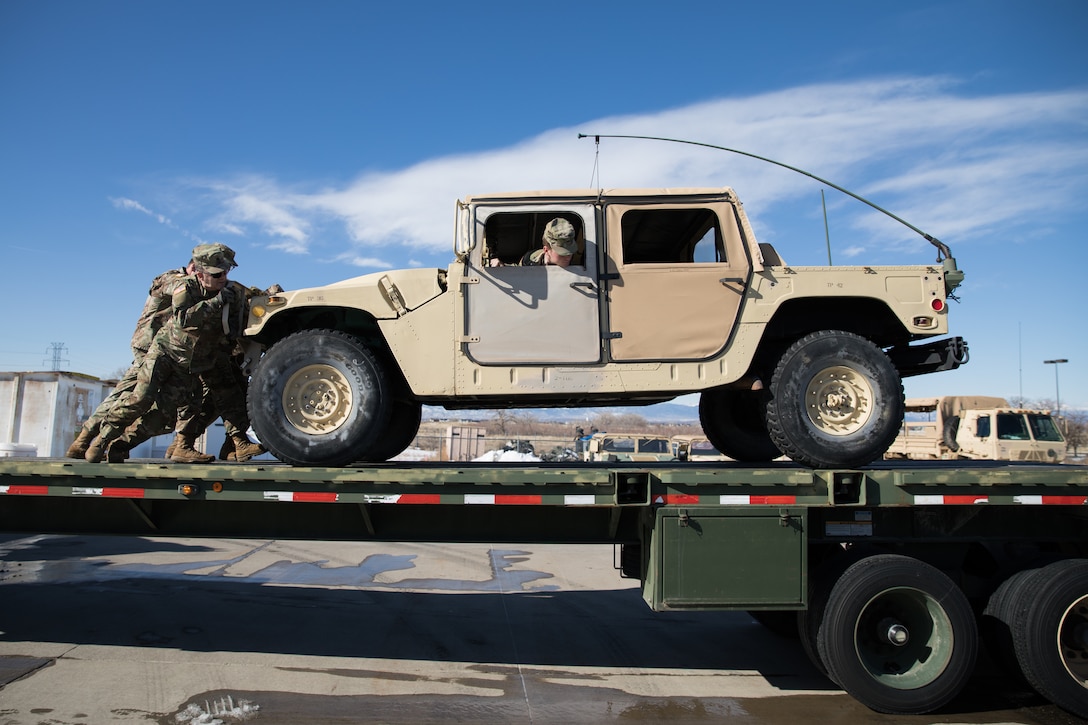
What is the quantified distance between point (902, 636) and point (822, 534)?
72 centimetres

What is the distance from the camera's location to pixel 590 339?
4922 millimetres

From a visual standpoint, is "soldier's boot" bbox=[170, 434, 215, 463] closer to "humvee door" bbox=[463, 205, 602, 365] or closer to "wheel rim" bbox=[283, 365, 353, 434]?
"wheel rim" bbox=[283, 365, 353, 434]

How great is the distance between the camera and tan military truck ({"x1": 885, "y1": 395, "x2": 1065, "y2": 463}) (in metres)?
15.3

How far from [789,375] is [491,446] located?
4215cm

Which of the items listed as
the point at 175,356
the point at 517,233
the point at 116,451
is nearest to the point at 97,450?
the point at 116,451

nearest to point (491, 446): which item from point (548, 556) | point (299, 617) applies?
point (548, 556)

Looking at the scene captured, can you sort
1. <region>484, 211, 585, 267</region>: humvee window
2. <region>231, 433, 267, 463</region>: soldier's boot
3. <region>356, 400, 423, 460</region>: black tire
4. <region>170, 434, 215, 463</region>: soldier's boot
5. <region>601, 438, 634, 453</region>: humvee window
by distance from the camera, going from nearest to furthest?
<region>484, 211, 585, 267</region>: humvee window < <region>170, 434, 215, 463</region>: soldier's boot < <region>231, 433, 267, 463</region>: soldier's boot < <region>356, 400, 423, 460</region>: black tire < <region>601, 438, 634, 453</region>: humvee window

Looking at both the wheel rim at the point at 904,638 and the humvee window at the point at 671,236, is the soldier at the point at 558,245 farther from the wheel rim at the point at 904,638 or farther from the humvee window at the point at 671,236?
the wheel rim at the point at 904,638

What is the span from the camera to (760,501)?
14.9 ft

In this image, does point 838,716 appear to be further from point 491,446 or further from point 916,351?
point 491,446

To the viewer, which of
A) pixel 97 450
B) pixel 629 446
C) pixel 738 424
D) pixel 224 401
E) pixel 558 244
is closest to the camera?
pixel 558 244

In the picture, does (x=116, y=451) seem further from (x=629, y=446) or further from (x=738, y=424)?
(x=629, y=446)

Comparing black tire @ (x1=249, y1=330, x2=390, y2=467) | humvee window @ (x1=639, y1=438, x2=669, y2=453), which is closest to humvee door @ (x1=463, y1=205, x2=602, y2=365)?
black tire @ (x1=249, y1=330, x2=390, y2=467)

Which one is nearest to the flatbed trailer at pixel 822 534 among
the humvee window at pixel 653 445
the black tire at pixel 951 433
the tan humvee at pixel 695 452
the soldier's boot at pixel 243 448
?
the soldier's boot at pixel 243 448
